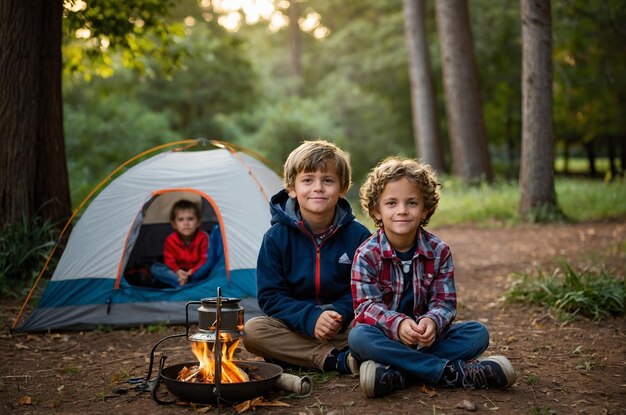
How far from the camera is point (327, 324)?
11.6 ft

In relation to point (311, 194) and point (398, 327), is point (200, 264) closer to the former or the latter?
point (311, 194)

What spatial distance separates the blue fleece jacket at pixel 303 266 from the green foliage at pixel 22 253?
2.99m

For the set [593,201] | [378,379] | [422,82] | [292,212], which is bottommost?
[378,379]

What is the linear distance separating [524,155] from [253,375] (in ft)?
25.3

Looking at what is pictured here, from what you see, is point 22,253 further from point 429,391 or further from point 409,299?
point 429,391

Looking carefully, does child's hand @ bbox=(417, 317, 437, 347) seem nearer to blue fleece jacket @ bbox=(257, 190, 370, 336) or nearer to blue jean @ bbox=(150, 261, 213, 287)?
blue fleece jacket @ bbox=(257, 190, 370, 336)

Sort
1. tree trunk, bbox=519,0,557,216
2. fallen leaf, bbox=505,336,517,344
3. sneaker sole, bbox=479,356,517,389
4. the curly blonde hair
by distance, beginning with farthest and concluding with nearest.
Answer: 1. tree trunk, bbox=519,0,557,216
2. fallen leaf, bbox=505,336,517,344
3. the curly blonde hair
4. sneaker sole, bbox=479,356,517,389

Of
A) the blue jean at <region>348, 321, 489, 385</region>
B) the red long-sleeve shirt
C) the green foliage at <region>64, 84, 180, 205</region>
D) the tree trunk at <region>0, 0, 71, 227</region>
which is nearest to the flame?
the blue jean at <region>348, 321, 489, 385</region>

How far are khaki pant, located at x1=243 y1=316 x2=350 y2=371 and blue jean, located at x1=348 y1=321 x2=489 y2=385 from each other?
0.35m

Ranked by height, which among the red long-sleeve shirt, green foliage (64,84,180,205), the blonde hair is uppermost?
green foliage (64,84,180,205)

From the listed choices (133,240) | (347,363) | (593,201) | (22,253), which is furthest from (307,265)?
(593,201)

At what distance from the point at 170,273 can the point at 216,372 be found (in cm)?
303

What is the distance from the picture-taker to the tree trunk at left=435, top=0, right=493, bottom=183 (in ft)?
45.4

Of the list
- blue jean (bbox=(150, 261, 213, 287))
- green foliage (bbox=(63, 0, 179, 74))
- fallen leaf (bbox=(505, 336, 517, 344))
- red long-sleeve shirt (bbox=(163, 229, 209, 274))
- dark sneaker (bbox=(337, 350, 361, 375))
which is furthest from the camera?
green foliage (bbox=(63, 0, 179, 74))
